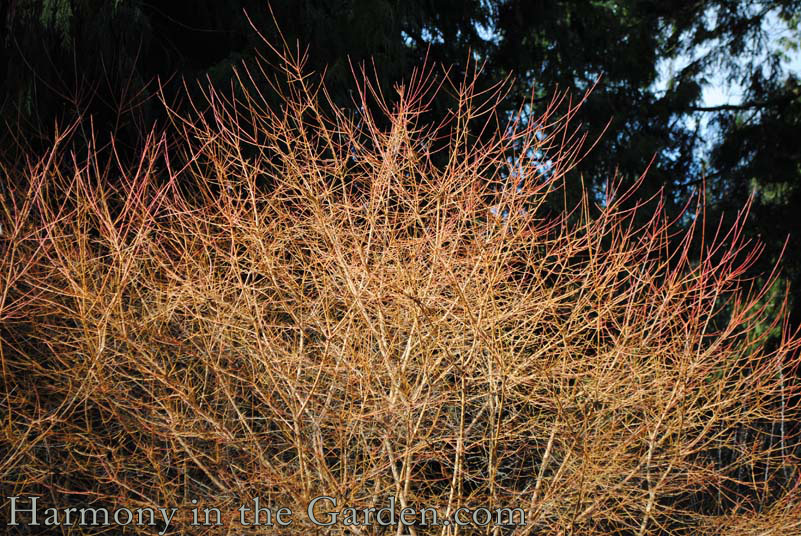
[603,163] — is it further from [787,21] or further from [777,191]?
[787,21]

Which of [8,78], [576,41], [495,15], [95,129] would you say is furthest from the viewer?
[576,41]

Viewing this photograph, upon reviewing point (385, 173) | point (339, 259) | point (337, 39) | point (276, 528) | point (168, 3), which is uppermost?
point (168, 3)

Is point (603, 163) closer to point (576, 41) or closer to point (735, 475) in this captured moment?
point (576, 41)

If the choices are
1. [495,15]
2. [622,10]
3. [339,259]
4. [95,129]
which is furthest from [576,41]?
[339,259]

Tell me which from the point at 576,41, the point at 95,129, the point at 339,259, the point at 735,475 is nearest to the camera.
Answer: the point at 339,259

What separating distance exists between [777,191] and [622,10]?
4.64 m

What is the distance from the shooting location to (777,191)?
11242 mm

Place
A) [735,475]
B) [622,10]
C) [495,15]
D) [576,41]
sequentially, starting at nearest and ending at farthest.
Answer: [735,475], [495,15], [576,41], [622,10]

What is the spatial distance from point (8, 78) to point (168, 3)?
179cm

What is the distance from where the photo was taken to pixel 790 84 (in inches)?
435

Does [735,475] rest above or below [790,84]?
below

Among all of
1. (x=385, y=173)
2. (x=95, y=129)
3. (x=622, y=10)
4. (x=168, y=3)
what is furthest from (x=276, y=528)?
(x=622, y=10)

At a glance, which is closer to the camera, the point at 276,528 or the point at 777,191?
the point at 276,528

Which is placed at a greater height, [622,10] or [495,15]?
[622,10]
